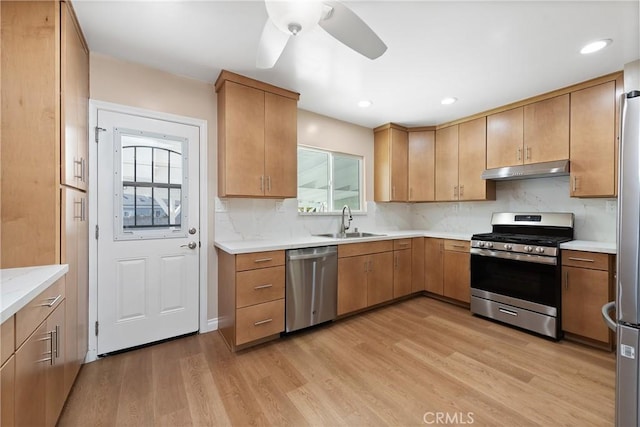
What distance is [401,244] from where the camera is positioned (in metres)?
3.56

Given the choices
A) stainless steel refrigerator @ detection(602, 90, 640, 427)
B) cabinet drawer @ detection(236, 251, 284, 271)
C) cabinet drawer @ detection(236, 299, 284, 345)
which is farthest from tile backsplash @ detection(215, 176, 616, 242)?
stainless steel refrigerator @ detection(602, 90, 640, 427)

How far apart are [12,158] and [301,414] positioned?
2.14m

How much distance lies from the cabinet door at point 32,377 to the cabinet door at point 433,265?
3.68 m

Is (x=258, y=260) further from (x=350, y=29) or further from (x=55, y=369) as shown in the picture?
(x=350, y=29)

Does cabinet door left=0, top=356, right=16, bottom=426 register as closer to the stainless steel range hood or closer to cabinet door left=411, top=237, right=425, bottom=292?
cabinet door left=411, top=237, right=425, bottom=292

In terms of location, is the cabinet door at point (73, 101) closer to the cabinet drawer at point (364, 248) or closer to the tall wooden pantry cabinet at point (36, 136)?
the tall wooden pantry cabinet at point (36, 136)

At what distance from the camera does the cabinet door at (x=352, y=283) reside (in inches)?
116

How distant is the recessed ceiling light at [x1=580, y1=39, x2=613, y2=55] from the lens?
1995 mm

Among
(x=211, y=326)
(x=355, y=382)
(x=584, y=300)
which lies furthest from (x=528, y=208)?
(x=211, y=326)

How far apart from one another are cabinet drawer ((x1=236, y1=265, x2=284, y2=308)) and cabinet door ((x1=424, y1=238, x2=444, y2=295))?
2.18 meters

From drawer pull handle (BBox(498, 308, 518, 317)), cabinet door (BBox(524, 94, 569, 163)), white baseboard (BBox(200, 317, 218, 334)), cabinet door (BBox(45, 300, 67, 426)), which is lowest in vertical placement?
white baseboard (BBox(200, 317, 218, 334))

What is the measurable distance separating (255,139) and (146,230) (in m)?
1.27

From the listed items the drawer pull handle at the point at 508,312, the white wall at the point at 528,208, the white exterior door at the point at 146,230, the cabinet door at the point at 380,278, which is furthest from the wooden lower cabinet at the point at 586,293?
the white exterior door at the point at 146,230

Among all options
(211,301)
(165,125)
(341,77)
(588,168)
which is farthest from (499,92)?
(211,301)
